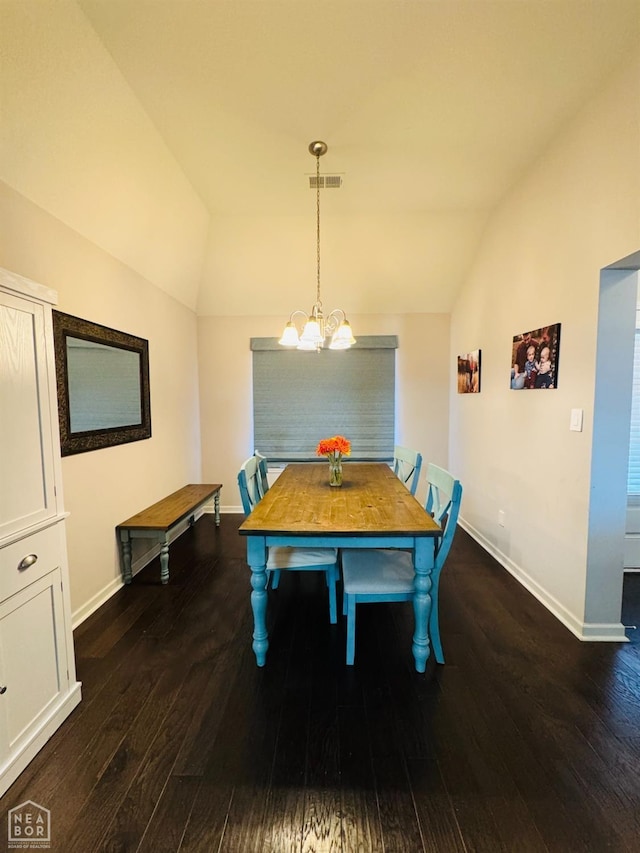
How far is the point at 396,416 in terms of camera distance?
168 inches

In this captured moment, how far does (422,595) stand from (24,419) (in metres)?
1.85

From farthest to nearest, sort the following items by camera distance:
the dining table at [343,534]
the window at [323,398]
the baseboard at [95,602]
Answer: the window at [323,398]
the baseboard at [95,602]
the dining table at [343,534]

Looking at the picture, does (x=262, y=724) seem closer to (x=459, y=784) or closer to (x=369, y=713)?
(x=369, y=713)

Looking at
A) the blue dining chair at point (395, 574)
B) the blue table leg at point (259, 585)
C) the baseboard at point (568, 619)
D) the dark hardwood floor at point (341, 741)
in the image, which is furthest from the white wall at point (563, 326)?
the blue table leg at point (259, 585)

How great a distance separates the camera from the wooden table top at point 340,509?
1.71 meters

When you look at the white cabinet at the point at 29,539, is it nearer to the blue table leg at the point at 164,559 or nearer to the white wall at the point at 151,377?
the white wall at the point at 151,377

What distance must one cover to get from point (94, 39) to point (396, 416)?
144 inches

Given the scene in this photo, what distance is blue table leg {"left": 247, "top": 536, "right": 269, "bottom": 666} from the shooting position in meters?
1.76

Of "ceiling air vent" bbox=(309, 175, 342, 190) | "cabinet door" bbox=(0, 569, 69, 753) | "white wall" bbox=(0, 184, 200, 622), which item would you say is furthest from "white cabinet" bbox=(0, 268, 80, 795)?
"ceiling air vent" bbox=(309, 175, 342, 190)

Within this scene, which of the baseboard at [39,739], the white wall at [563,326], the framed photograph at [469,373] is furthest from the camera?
the framed photograph at [469,373]

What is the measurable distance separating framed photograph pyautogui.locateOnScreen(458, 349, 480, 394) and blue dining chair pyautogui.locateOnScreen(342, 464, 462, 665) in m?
1.73

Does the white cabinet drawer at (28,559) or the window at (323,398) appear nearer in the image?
the white cabinet drawer at (28,559)

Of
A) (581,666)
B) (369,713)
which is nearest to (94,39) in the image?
(369,713)

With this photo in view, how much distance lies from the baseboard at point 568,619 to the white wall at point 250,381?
1.62 metres
